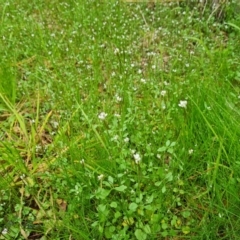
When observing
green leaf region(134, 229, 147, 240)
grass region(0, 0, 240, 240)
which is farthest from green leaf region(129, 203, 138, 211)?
green leaf region(134, 229, 147, 240)

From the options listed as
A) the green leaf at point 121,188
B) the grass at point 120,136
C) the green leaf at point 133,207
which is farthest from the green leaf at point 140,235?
the green leaf at point 121,188

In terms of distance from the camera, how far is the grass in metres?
2.22

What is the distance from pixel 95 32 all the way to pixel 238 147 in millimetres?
2235

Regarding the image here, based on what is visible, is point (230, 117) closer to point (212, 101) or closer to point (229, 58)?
point (212, 101)

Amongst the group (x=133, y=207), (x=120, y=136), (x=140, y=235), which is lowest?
(x=140, y=235)

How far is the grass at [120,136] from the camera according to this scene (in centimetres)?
222

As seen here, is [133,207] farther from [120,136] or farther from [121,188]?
[120,136]

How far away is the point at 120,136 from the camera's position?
8.08ft

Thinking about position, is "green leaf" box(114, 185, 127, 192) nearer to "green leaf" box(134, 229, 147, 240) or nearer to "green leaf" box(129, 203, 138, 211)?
"green leaf" box(129, 203, 138, 211)

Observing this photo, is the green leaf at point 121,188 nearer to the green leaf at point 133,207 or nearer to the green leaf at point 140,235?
the green leaf at point 133,207

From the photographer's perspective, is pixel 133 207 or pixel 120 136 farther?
pixel 120 136

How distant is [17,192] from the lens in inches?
102

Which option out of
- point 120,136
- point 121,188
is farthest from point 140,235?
point 120,136

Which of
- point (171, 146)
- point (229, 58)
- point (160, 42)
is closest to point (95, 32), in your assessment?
point (160, 42)
